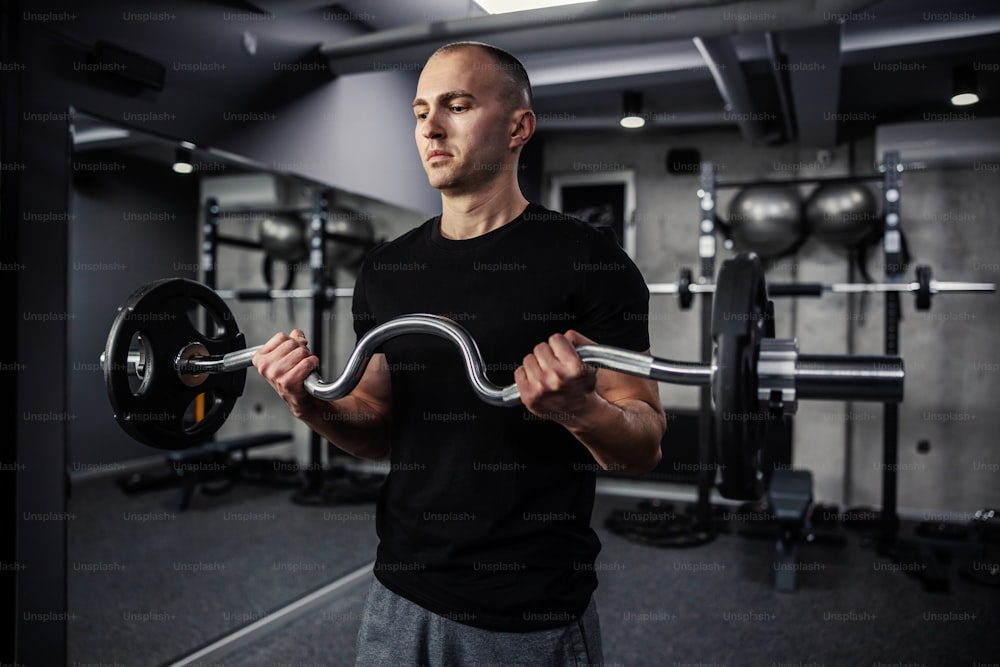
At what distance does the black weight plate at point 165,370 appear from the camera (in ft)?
3.22

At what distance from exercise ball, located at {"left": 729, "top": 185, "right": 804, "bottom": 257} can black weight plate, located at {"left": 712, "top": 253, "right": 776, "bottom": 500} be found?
4058 mm

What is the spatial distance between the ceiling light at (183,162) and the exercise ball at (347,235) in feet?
2.91

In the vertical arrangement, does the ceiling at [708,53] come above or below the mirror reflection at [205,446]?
above

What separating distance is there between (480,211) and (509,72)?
0.23 metres

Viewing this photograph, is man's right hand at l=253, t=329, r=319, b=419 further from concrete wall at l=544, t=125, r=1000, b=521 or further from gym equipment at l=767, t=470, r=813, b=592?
concrete wall at l=544, t=125, r=1000, b=521

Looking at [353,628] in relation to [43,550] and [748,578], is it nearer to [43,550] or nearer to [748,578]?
[43,550]

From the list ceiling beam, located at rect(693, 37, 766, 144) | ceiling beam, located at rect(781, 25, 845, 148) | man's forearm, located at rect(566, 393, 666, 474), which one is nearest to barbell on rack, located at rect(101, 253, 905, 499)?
man's forearm, located at rect(566, 393, 666, 474)

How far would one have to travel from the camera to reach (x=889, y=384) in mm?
726

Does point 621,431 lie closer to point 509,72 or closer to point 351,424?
point 351,424

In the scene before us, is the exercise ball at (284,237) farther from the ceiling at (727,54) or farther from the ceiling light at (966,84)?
the ceiling light at (966,84)

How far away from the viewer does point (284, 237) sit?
3.36m

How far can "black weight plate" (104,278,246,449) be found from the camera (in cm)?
98

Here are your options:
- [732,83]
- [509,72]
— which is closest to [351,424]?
[509,72]

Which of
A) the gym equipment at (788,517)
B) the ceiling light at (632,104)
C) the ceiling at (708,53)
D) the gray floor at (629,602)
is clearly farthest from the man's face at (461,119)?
Result: the ceiling light at (632,104)
